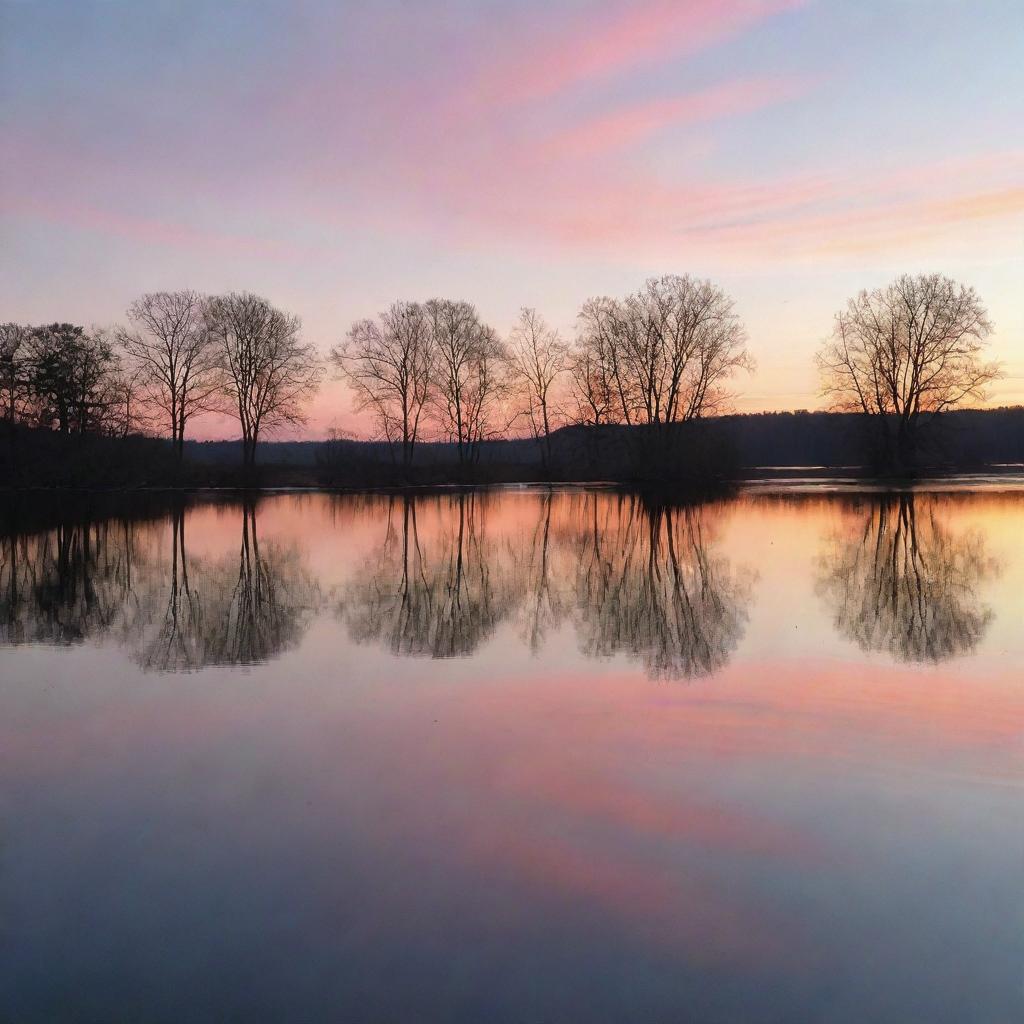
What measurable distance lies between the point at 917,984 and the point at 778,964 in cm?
50

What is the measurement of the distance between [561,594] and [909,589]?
4888 mm

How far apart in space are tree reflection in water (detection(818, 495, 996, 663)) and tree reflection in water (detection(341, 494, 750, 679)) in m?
1.39

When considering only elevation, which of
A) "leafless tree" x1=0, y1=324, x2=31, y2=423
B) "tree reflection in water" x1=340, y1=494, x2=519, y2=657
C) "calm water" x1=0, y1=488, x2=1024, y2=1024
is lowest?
"calm water" x1=0, y1=488, x2=1024, y2=1024

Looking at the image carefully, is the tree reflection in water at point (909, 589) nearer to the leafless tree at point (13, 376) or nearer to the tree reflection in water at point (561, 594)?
the tree reflection in water at point (561, 594)

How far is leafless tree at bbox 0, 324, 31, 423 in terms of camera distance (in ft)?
159

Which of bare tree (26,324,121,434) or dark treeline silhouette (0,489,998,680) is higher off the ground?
bare tree (26,324,121,434)

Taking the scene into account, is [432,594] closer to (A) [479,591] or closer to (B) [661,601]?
(A) [479,591]

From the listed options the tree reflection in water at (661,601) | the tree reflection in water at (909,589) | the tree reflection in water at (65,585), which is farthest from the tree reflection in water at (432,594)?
the tree reflection in water at (909,589)

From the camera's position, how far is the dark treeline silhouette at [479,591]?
908 cm

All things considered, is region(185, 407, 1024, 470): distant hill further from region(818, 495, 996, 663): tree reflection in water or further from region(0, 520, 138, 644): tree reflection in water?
region(818, 495, 996, 663): tree reflection in water

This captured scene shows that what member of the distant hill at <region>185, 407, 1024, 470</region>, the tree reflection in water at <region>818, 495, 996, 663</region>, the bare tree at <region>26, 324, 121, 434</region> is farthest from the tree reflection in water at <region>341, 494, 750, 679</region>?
the bare tree at <region>26, 324, 121, 434</region>

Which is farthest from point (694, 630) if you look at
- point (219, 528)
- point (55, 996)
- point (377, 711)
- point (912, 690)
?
point (219, 528)

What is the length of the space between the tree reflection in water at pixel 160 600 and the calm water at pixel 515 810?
0.10 m

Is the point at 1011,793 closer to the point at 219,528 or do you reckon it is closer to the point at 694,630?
the point at 694,630
